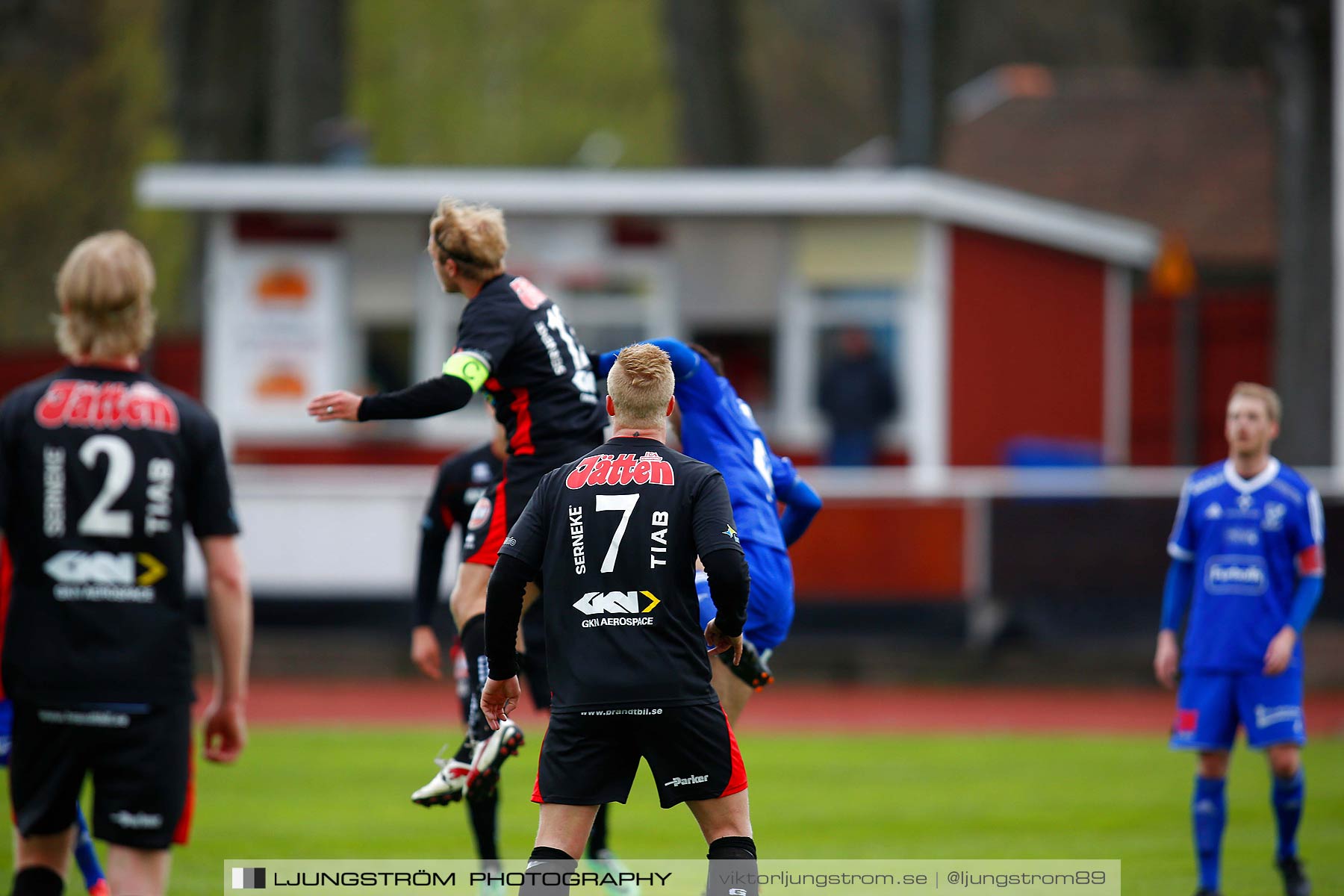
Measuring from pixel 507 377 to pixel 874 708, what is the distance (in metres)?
10.4

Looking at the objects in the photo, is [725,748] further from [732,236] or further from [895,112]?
[895,112]

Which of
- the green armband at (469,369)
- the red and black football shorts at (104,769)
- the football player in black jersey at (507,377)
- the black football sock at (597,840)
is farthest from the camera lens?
the black football sock at (597,840)

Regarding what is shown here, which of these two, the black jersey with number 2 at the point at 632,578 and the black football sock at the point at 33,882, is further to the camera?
the black jersey with number 2 at the point at 632,578

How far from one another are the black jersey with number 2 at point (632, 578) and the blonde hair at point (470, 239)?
1458 mm

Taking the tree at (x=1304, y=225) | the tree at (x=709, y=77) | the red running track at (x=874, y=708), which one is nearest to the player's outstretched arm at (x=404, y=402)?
the red running track at (x=874, y=708)

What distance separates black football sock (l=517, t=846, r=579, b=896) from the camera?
16.6 feet

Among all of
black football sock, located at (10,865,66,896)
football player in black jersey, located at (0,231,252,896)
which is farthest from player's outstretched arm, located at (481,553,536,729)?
black football sock, located at (10,865,66,896)

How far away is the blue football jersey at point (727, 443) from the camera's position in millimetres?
6285

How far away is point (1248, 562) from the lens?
308 inches

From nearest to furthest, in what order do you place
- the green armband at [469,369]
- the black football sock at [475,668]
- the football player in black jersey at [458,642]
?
1. the green armband at [469,369]
2. the black football sock at [475,668]
3. the football player in black jersey at [458,642]

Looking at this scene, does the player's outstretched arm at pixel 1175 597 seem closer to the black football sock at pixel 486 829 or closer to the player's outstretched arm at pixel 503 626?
the black football sock at pixel 486 829

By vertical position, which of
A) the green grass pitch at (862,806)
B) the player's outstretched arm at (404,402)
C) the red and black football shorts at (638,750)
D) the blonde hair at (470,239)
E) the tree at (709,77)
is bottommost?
the green grass pitch at (862,806)

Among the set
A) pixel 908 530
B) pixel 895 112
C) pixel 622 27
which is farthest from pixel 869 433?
pixel 622 27

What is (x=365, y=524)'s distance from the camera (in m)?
17.2
